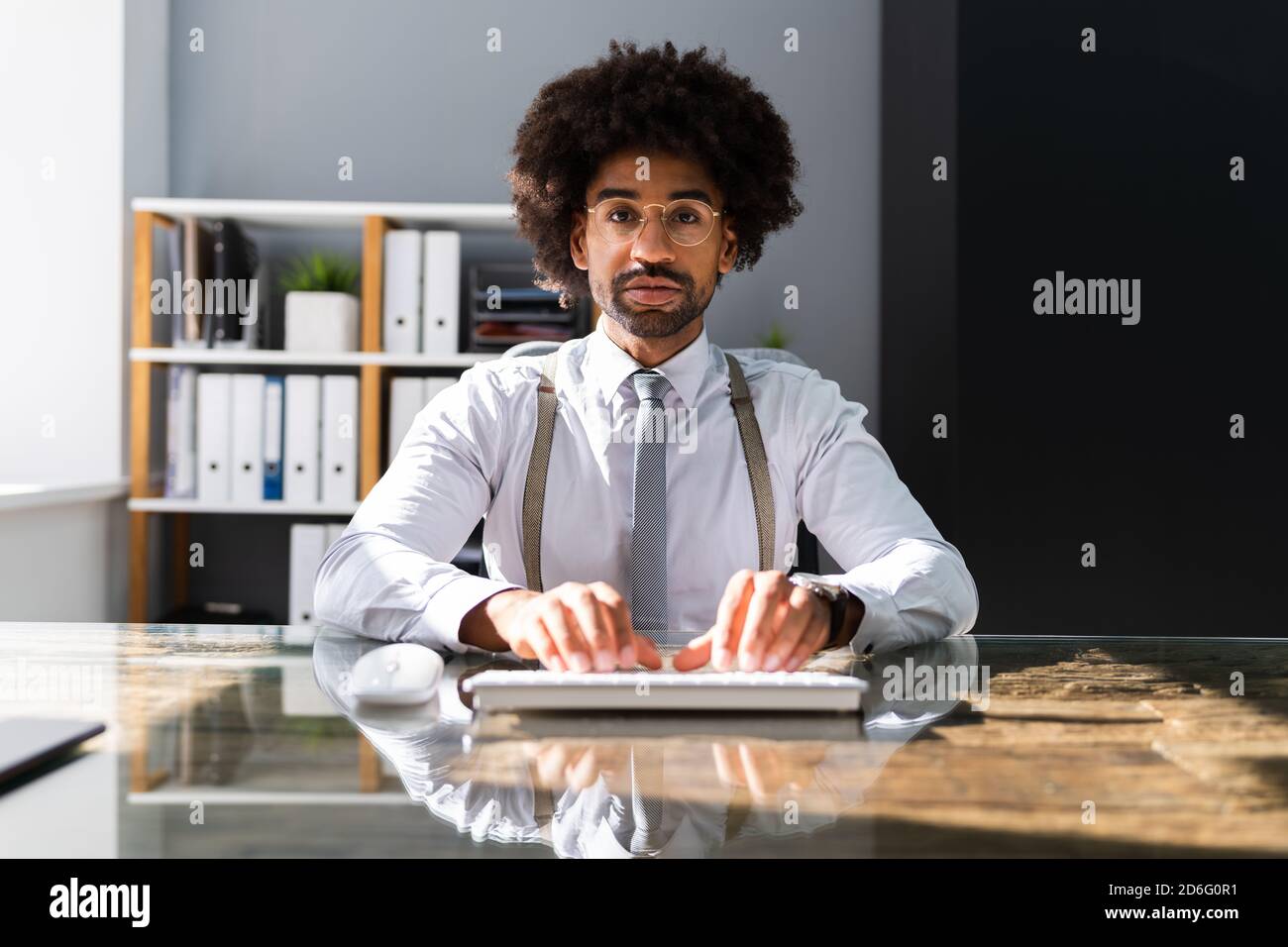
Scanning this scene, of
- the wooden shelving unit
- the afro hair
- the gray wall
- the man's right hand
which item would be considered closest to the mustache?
the afro hair

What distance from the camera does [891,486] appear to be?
59.7 inches

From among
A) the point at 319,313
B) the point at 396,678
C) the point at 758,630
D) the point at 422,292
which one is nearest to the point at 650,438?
the point at 758,630

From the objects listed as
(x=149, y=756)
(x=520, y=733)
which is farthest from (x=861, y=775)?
(x=149, y=756)

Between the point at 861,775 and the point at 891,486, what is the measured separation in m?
0.96

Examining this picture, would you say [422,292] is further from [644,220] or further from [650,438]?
[650,438]

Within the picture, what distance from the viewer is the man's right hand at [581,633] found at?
87 centimetres

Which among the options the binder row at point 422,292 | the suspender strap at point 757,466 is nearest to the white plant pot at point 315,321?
the binder row at point 422,292

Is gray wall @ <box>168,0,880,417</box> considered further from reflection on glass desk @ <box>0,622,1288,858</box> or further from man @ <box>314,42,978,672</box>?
reflection on glass desk @ <box>0,622,1288,858</box>

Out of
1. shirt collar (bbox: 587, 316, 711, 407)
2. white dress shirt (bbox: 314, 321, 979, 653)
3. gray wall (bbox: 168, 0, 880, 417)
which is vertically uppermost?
gray wall (bbox: 168, 0, 880, 417)

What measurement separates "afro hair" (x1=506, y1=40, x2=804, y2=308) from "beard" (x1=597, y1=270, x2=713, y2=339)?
0.89 feet

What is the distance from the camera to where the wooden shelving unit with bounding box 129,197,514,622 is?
2.83 m

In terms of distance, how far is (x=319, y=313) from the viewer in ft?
9.41

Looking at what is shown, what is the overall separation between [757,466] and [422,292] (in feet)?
5.16

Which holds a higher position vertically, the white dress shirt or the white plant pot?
the white plant pot
